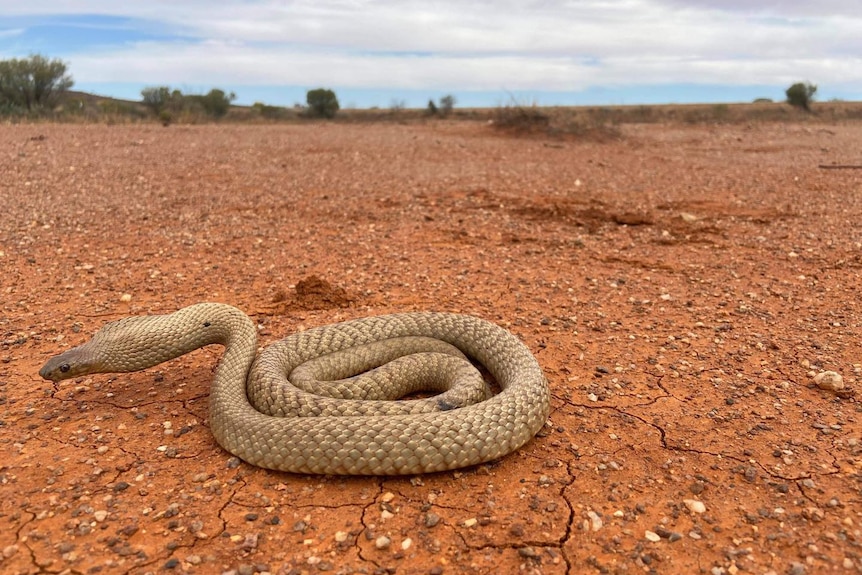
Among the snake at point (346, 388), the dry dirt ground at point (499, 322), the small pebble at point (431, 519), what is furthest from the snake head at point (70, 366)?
the small pebble at point (431, 519)

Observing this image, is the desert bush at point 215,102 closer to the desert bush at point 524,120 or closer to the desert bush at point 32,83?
the desert bush at point 32,83

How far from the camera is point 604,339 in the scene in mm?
4926

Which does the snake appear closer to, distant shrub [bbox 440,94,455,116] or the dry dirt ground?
the dry dirt ground

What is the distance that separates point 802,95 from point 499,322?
3780 centimetres

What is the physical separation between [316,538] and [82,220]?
7.05 metres

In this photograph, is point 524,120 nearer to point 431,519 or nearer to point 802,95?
point 431,519

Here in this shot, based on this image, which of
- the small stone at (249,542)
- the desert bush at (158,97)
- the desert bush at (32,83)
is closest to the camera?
the small stone at (249,542)

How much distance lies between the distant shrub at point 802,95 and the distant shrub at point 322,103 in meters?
26.4

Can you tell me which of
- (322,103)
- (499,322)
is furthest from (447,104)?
(499,322)

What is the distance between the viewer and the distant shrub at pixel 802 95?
3506 cm

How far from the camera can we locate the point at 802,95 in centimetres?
3512

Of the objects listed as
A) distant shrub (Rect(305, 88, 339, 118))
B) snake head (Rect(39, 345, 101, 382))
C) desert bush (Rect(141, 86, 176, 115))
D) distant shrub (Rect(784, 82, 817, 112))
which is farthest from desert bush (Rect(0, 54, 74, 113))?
distant shrub (Rect(784, 82, 817, 112))

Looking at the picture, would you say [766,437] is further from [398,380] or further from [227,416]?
[227,416]

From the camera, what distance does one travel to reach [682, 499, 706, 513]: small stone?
294 centimetres
